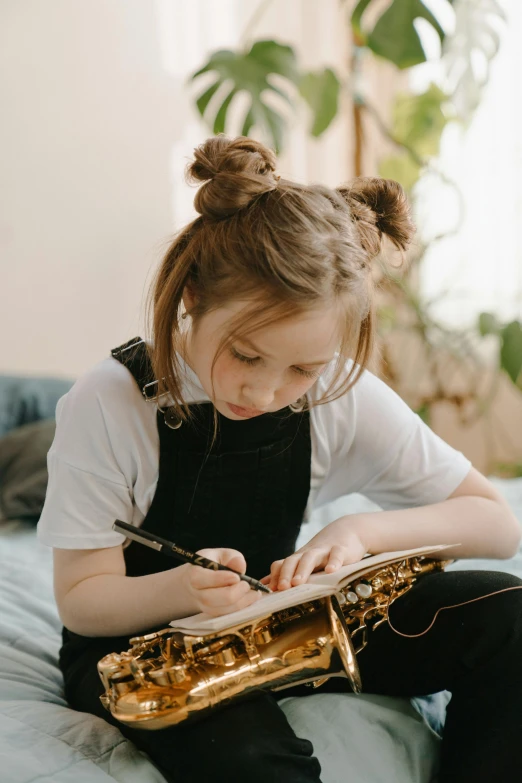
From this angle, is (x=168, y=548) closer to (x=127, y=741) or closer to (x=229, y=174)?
(x=127, y=741)

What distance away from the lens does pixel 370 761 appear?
0.96 metres

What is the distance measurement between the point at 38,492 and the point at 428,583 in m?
1.14

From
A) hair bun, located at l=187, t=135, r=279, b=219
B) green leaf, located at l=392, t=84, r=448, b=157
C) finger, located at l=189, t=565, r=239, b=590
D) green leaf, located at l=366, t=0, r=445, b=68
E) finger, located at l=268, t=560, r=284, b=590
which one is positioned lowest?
finger, located at l=268, t=560, r=284, b=590

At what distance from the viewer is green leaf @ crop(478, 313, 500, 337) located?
2.39 m

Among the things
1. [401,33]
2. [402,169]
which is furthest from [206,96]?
[402,169]

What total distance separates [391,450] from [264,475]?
0.19 meters

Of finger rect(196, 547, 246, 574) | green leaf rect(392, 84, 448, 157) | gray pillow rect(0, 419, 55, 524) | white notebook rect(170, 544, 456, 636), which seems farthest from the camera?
green leaf rect(392, 84, 448, 157)

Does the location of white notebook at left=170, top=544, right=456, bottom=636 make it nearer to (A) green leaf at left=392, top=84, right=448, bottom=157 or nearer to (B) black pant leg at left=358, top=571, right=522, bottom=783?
(B) black pant leg at left=358, top=571, right=522, bottom=783

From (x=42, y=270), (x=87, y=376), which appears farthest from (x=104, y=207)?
(x=87, y=376)

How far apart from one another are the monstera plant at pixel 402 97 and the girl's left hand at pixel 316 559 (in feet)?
3.74

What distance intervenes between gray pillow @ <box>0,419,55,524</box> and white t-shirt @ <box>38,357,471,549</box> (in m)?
0.89

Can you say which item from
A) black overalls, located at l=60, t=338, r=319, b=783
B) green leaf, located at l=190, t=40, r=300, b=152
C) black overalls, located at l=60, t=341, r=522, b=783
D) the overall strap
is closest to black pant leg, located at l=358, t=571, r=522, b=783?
black overalls, located at l=60, t=341, r=522, b=783

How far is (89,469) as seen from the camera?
1.04 meters

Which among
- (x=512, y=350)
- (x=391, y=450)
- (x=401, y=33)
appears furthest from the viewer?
(x=512, y=350)
